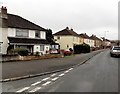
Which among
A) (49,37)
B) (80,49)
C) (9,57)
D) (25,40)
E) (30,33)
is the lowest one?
(9,57)

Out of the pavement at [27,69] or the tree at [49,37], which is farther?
the tree at [49,37]

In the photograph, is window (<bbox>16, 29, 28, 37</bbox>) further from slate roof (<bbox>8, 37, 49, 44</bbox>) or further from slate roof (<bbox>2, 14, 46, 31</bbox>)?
slate roof (<bbox>8, 37, 49, 44</bbox>)

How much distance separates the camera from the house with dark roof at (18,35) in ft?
88.7

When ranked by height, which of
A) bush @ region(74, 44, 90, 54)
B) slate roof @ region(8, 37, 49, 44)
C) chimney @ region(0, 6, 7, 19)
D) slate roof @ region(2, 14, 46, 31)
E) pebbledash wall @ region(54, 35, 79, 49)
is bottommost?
bush @ region(74, 44, 90, 54)

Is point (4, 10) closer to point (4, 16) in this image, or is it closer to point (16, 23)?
point (4, 16)

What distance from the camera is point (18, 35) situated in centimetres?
2933

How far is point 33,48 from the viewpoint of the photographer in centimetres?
3016

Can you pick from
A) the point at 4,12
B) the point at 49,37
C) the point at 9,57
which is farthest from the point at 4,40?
the point at 49,37

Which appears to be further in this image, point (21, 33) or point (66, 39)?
point (66, 39)

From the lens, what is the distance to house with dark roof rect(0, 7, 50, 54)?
27047 millimetres

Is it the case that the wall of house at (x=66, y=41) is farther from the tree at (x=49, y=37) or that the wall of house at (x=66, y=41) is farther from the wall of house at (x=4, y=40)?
the wall of house at (x=4, y=40)

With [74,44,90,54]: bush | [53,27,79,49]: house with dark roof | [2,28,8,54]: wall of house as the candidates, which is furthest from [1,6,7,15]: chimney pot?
[53,27,79,49]: house with dark roof

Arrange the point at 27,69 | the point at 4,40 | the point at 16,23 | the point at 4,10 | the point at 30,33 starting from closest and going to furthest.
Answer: the point at 27,69 → the point at 4,40 → the point at 4,10 → the point at 16,23 → the point at 30,33

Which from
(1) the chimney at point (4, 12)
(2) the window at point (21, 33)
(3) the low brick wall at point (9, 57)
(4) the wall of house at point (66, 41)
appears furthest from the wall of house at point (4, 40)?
(4) the wall of house at point (66, 41)
